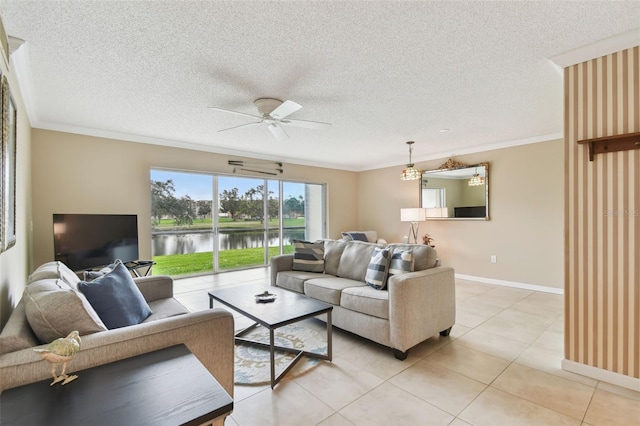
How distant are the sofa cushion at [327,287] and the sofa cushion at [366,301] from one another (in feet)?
0.34

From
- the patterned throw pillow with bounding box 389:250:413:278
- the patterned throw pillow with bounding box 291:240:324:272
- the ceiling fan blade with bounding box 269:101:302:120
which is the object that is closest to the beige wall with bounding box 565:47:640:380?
the patterned throw pillow with bounding box 389:250:413:278

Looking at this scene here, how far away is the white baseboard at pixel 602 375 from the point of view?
2049 millimetres

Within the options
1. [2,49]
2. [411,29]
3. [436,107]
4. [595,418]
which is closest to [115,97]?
[2,49]

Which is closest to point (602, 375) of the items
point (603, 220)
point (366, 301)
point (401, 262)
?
point (603, 220)

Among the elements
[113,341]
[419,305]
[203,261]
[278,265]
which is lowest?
[203,261]

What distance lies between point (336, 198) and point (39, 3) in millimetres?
6124

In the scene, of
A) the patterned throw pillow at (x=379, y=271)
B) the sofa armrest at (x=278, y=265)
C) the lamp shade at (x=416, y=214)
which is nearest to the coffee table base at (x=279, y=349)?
the patterned throw pillow at (x=379, y=271)

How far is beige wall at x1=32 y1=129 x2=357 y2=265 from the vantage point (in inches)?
153

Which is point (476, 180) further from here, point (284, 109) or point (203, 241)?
point (203, 241)

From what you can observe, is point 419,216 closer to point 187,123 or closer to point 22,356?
point 187,123

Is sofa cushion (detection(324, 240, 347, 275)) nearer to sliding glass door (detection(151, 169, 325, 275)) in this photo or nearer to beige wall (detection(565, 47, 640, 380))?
beige wall (detection(565, 47, 640, 380))

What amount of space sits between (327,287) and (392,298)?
0.84 metres

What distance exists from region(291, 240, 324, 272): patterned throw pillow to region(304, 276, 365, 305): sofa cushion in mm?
388

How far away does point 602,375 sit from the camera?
2.15 metres
